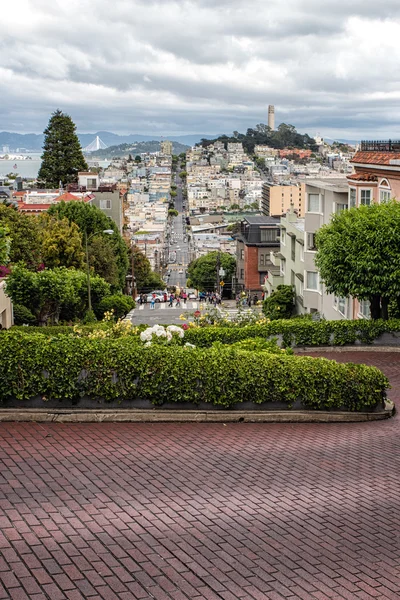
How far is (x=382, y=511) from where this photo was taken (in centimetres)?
933

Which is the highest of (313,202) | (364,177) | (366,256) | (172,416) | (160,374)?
(364,177)

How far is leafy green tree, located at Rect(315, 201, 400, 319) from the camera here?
80.8 feet

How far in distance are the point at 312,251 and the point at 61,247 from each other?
16546mm

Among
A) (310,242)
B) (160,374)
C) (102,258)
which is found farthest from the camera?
(102,258)

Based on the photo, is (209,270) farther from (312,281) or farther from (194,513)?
(194,513)

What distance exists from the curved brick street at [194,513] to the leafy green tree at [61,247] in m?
37.4

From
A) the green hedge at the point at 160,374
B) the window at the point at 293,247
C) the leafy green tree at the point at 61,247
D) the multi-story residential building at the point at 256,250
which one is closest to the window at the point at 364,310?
the window at the point at 293,247

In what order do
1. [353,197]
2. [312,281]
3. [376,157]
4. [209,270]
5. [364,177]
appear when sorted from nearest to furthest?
[376,157], [364,177], [353,197], [312,281], [209,270]

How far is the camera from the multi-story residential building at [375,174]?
30373mm

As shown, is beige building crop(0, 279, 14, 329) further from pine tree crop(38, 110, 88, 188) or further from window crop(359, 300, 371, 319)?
pine tree crop(38, 110, 88, 188)

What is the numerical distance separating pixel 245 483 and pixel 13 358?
4417mm

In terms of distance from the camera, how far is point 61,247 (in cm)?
4944

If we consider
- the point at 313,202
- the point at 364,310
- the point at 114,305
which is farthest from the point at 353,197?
the point at 114,305

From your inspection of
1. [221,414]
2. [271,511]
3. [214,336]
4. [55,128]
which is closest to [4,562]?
[271,511]
